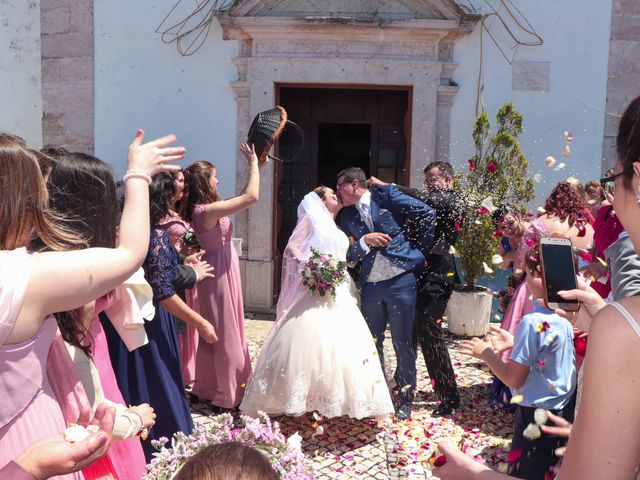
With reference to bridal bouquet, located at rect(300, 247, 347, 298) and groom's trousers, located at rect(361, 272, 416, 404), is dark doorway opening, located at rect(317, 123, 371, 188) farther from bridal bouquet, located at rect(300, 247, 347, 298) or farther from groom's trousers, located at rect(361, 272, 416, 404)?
bridal bouquet, located at rect(300, 247, 347, 298)

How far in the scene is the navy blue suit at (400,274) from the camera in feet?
15.4

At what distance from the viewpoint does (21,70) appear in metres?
8.07

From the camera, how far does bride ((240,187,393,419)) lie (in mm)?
4223

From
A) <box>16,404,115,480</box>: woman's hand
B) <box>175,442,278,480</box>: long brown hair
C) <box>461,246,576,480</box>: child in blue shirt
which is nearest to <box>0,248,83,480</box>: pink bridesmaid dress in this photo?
<box>16,404,115,480</box>: woman's hand

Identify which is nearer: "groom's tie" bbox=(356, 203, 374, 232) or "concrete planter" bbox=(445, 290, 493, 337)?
"groom's tie" bbox=(356, 203, 374, 232)

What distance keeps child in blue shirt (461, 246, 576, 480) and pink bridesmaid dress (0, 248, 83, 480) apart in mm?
1945

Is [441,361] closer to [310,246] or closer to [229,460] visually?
[310,246]

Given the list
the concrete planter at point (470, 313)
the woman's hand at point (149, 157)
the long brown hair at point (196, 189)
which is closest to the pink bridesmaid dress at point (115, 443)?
the woman's hand at point (149, 157)

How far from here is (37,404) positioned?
66.3 inches

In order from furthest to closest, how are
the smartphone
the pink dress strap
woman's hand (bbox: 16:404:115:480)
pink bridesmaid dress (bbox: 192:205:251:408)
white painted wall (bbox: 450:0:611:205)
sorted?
1. white painted wall (bbox: 450:0:611:205)
2. pink bridesmaid dress (bbox: 192:205:251:408)
3. the smartphone
4. the pink dress strap
5. woman's hand (bbox: 16:404:115:480)

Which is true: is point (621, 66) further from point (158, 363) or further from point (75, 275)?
point (75, 275)

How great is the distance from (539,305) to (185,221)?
9.21ft

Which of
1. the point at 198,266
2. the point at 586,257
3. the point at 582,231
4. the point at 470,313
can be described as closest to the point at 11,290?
the point at 198,266

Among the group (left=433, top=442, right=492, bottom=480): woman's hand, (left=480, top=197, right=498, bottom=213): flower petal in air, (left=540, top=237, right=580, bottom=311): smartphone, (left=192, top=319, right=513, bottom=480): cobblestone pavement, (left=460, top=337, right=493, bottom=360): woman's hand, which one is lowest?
(left=192, top=319, right=513, bottom=480): cobblestone pavement
